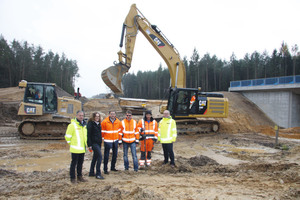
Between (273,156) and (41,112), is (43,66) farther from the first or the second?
(273,156)

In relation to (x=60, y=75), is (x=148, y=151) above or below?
below

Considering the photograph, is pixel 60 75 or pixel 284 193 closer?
pixel 284 193

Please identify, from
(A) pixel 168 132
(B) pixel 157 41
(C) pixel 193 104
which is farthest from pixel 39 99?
(C) pixel 193 104

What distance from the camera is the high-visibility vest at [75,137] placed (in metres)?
4.55

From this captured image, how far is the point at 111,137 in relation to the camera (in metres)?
5.34

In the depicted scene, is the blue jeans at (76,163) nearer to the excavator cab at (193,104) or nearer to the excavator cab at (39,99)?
the excavator cab at (39,99)

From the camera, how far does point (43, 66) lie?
167ft

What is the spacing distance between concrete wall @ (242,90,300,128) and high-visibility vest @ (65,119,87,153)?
806 inches

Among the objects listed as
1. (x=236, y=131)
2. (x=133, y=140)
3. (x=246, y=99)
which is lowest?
(x=236, y=131)

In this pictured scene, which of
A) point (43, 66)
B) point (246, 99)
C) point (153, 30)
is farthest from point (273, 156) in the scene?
point (43, 66)

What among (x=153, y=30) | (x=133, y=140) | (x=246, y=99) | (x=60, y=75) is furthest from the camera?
(x=60, y=75)

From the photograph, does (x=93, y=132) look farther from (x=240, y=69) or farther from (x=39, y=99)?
(x=240, y=69)

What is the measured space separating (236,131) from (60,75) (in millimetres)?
51638

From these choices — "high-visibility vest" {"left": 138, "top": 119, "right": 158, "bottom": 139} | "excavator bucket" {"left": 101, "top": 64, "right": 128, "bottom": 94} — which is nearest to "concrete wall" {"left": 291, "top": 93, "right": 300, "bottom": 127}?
"excavator bucket" {"left": 101, "top": 64, "right": 128, "bottom": 94}
